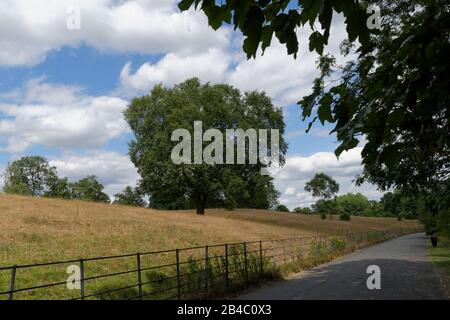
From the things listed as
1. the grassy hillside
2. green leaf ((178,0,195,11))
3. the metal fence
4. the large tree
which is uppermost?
the large tree

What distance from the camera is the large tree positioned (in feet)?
169

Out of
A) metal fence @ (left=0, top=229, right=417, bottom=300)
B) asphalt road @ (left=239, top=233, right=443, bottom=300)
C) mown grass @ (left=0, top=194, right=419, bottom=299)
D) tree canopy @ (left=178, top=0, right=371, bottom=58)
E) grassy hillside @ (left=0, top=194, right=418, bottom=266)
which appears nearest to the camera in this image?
tree canopy @ (left=178, top=0, right=371, bottom=58)

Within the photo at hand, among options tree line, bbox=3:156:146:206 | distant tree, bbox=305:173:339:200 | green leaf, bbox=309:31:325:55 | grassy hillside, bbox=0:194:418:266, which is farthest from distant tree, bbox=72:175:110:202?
green leaf, bbox=309:31:325:55

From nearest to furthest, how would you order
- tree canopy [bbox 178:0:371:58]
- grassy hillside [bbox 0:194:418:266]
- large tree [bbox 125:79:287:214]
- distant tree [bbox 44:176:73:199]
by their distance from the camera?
tree canopy [bbox 178:0:371:58], grassy hillside [bbox 0:194:418:266], large tree [bbox 125:79:287:214], distant tree [bbox 44:176:73:199]

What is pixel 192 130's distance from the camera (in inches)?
1997

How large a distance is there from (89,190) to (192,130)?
69.4 meters

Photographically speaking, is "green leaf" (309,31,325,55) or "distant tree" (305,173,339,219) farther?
"distant tree" (305,173,339,219)

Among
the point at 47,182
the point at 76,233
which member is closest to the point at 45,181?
the point at 47,182

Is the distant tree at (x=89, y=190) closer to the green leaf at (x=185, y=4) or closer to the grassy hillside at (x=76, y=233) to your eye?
the grassy hillside at (x=76, y=233)

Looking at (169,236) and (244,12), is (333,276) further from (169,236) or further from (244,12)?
(244,12)

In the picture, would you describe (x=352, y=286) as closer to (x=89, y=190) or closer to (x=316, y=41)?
(x=316, y=41)

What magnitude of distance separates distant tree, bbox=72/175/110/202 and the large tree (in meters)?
58.6

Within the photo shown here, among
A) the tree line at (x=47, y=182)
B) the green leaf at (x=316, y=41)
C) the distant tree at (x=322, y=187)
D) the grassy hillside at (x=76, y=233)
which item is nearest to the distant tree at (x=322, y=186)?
the distant tree at (x=322, y=187)

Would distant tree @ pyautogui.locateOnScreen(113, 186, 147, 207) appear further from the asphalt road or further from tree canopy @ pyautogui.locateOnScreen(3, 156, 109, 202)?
the asphalt road
